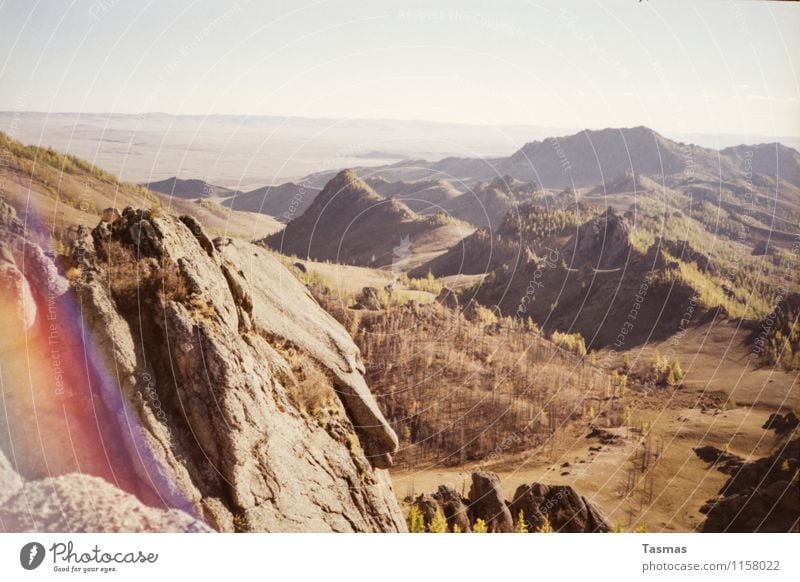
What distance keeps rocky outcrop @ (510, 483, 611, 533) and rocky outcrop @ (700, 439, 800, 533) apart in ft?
7.06

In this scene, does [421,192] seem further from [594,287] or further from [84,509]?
[84,509]

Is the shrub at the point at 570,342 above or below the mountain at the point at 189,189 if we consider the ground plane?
below

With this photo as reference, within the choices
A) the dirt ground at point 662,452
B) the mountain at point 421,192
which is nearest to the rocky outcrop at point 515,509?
the dirt ground at point 662,452

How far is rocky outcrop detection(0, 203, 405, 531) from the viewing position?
31.7 feet

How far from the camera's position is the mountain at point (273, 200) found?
19094 millimetres

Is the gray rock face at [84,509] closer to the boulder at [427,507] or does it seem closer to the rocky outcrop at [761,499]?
the boulder at [427,507]

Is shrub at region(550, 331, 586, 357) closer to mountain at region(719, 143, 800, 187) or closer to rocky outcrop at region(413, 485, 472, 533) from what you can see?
mountain at region(719, 143, 800, 187)

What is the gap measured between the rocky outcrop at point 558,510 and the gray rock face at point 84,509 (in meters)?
6.37

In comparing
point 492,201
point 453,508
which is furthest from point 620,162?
point 453,508

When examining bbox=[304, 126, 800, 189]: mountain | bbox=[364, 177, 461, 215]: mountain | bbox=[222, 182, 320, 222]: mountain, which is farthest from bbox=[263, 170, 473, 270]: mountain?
bbox=[304, 126, 800, 189]: mountain

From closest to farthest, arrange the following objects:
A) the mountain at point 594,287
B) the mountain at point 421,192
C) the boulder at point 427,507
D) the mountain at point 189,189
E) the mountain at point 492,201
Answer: the boulder at point 427,507 < the mountain at point 189,189 < the mountain at point 594,287 < the mountain at point 421,192 < the mountain at point 492,201

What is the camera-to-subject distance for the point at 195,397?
32.2 ft

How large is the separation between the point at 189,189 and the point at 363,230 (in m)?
10.8
